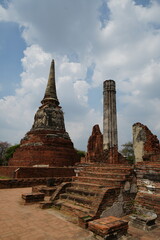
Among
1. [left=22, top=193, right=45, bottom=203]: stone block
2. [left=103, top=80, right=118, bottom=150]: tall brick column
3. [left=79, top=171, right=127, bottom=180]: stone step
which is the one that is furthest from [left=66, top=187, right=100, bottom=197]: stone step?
[left=103, top=80, right=118, bottom=150]: tall brick column

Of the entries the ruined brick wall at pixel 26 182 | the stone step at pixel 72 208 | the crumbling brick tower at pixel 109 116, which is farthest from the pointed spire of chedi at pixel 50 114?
the stone step at pixel 72 208

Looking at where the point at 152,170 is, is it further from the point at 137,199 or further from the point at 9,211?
the point at 9,211

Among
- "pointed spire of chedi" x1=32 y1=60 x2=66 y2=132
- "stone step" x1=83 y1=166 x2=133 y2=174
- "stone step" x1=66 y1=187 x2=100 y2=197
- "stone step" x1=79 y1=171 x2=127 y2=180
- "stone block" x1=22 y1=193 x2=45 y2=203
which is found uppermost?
"pointed spire of chedi" x1=32 y1=60 x2=66 y2=132

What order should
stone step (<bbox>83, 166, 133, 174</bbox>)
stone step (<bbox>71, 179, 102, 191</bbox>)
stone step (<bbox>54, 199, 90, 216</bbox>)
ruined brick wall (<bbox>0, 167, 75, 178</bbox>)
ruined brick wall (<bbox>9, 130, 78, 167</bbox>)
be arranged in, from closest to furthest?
stone step (<bbox>54, 199, 90, 216</bbox>) → stone step (<bbox>71, 179, 102, 191</bbox>) → stone step (<bbox>83, 166, 133, 174</bbox>) → ruined brick wall (<bbox>0, 167, 75, 178</bbox>) → ruined brick wall (<bbox>9, 130, 78, 167</bbox>)

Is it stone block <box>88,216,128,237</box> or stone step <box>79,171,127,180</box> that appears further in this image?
stone step <box>79,171,127,180</box>

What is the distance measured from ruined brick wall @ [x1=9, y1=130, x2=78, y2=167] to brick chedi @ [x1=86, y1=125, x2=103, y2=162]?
168 inches

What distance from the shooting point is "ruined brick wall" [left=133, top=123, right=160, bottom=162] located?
7.40 metres

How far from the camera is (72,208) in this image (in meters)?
4.81

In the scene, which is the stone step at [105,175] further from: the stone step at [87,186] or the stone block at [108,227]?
the stone block at [108,227]

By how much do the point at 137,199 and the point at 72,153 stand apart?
1276cm

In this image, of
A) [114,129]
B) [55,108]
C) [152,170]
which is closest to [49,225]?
[152,170]

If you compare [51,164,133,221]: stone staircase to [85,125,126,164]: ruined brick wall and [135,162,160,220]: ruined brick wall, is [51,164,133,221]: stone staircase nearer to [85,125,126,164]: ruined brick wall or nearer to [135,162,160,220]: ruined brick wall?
[135,162,160,220]: ruined brick wall

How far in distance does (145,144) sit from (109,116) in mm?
19046

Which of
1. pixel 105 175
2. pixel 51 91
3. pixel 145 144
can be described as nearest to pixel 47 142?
pixel 51 91
